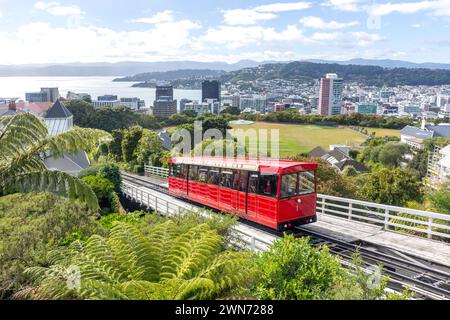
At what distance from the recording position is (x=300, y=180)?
11570 mm

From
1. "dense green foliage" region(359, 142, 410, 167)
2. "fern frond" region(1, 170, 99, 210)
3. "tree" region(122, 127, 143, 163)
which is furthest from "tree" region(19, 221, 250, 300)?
"dense green foliage" region(359, 142, 410, 167)

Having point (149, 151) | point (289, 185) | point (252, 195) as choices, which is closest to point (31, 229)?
point (252, 195)

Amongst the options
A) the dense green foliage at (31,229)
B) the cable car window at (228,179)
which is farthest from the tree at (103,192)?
the dense green foliage at (31,229)

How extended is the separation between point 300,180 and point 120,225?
19.9ft

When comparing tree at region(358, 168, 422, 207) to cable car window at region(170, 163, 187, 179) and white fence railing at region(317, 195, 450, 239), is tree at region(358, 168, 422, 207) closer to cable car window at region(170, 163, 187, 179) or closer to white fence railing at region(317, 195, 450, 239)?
white fence railing at region(317, 195, 450, 239)

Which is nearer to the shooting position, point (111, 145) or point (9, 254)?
point (9, 254)

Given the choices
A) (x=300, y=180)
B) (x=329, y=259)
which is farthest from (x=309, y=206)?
(x=329, y=259)

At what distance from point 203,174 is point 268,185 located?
15.3ft

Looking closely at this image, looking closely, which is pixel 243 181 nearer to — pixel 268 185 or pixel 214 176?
pixel 268 185

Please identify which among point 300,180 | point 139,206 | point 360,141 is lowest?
point 360,141

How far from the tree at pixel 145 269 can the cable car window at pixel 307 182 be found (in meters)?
5.24

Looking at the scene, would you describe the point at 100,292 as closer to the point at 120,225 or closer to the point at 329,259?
the point at 120,225

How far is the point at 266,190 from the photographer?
38.6ft

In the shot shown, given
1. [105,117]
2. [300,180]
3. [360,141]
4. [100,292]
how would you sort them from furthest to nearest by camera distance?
[360,141], [105,117], [300,180], [100,292]
